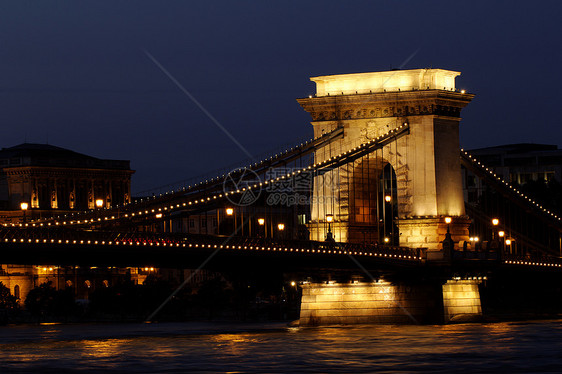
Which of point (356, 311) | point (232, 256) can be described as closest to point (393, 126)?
point (356, 311)

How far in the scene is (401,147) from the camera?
8981 cm

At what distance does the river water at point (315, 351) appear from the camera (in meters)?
60.2

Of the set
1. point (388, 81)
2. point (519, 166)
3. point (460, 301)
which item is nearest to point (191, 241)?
point (388, 81)

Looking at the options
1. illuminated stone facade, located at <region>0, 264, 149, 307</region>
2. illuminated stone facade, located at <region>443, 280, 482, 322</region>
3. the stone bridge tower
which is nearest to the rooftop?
illuminated stone facade, located at <region>0, 264, 149, 307</region>

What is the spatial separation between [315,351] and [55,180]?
12038cm

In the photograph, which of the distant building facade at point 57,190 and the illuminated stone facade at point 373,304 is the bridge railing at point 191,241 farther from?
the distant building facade at point 57,190

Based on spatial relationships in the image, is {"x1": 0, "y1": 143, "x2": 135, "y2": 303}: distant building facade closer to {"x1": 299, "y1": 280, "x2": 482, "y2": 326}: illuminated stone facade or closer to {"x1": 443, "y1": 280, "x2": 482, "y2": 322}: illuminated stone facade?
{"x1": 299, "y1": 280, "x2": 482, "y2": 326}: illuminated stone facade

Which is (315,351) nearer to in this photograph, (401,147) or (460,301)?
(460,301)

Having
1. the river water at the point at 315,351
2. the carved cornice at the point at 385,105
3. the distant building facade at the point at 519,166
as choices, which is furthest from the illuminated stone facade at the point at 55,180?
the river water at the point at 315,351

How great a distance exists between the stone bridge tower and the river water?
6.81 metres

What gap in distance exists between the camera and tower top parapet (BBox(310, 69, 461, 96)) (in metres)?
88.4

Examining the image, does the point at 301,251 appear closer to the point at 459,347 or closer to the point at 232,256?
the point at 232,256

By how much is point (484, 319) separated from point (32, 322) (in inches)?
2275

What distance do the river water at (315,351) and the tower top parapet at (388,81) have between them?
43.6ft
